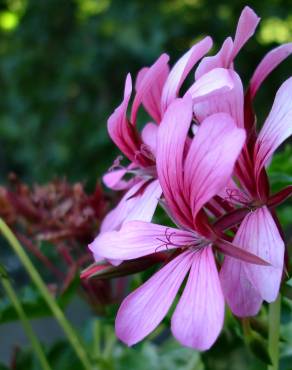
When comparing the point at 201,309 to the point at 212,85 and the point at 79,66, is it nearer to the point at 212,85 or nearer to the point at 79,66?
the point at 212,85

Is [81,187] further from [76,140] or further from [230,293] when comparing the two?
[76,140]

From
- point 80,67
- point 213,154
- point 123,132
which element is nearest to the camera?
point 213,154

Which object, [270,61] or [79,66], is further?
[79,66]

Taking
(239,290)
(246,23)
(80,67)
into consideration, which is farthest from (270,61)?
(80,67)

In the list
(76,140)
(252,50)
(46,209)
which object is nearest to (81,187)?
(46,209)

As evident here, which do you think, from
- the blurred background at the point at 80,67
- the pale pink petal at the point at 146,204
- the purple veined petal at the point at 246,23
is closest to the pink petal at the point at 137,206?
the pale pink petal at the point at 146,204

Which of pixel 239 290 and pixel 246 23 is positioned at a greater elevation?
pixel 246 23

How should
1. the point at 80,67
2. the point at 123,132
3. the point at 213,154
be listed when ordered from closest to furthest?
the point at 213,154
the point at 123,132
the point at 80,67

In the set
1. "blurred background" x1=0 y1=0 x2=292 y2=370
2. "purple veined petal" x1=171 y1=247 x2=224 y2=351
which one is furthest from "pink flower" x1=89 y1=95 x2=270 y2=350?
"blurred background" x1=0 y1=0 x2=292 y2=370
